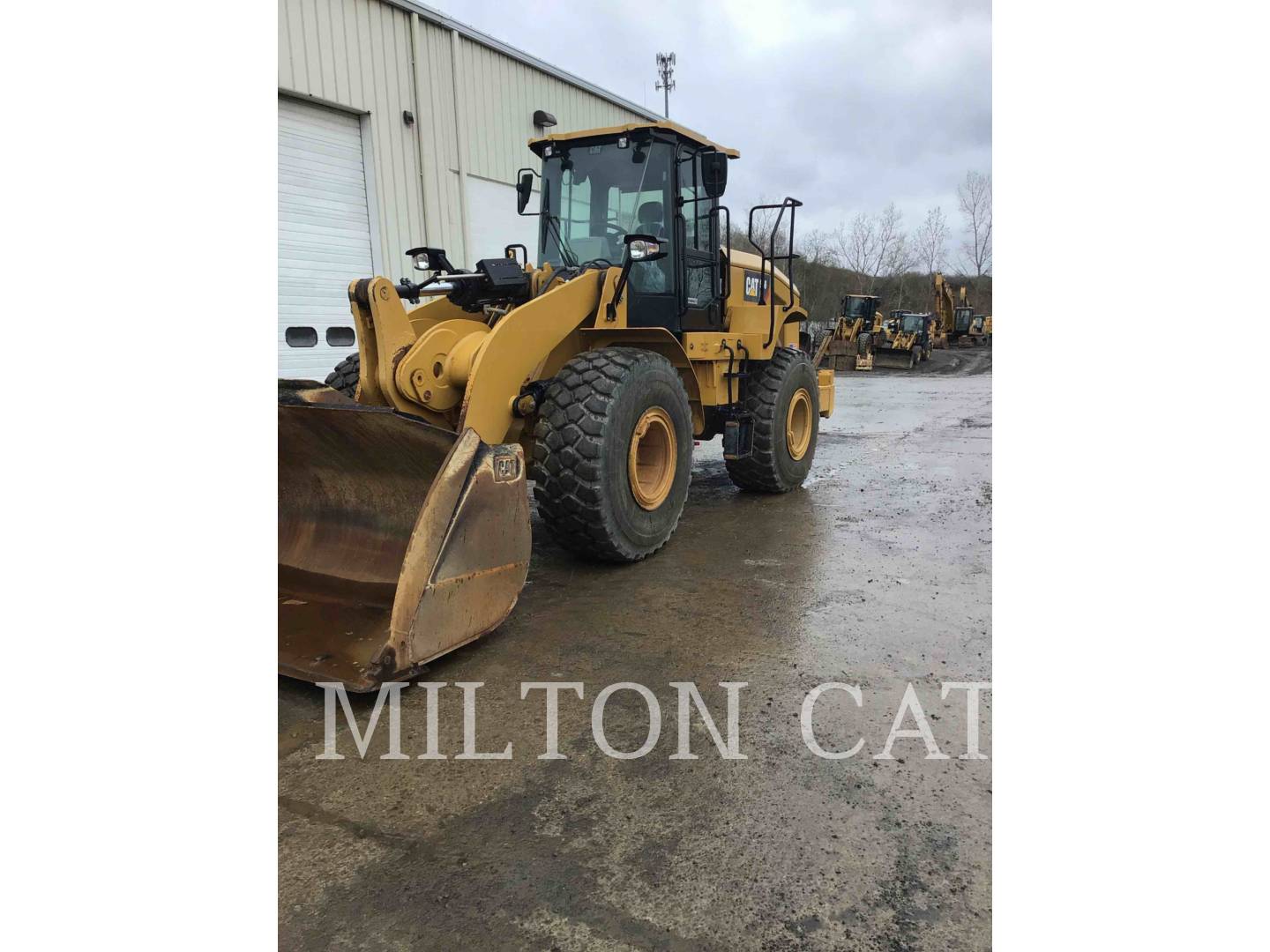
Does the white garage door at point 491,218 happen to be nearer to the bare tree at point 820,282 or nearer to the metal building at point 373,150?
the metal building at point 373,150

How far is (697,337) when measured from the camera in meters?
5.54

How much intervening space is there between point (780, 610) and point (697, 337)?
90.9 inches

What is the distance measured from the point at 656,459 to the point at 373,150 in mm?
6878

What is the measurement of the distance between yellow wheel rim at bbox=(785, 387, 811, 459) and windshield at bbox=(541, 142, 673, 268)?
6.94 feet

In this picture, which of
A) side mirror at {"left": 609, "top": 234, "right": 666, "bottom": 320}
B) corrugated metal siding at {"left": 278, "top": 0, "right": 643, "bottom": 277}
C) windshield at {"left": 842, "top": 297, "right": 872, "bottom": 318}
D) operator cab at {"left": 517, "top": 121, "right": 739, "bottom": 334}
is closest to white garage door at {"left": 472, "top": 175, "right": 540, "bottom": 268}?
corrugated metal siding at {"left": 278, "top": 0, "right": 643, "bottom": 277}

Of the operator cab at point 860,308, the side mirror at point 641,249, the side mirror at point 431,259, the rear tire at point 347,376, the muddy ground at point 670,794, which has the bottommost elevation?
the muddy ground at point 670,794

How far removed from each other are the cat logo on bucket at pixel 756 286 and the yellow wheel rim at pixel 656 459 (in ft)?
6.66

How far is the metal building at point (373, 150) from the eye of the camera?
8.89m

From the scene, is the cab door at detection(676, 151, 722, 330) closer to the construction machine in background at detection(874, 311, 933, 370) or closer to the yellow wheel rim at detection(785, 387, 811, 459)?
the yellow wheel rim at detection(785, 387, 811, 459)

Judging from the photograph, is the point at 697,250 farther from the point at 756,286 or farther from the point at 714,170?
the point at 756,286

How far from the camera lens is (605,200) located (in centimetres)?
540

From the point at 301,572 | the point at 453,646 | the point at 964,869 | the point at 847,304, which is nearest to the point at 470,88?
the point at 301,572

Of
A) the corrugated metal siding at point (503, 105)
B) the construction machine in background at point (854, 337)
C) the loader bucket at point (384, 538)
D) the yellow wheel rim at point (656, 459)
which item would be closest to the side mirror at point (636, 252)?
the yellow wheel rim at point (656, 459)

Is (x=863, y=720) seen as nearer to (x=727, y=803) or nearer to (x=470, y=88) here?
(x=727, y=803)
